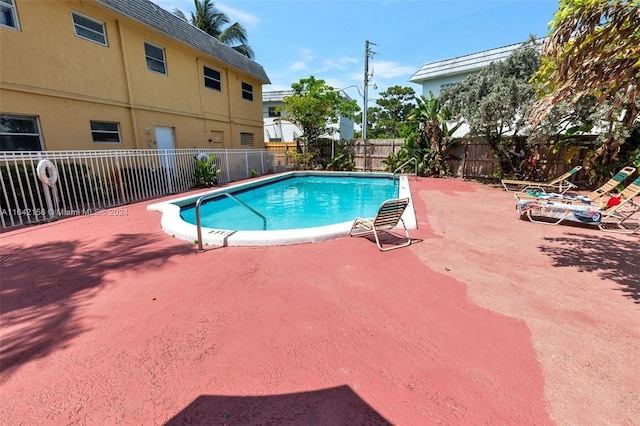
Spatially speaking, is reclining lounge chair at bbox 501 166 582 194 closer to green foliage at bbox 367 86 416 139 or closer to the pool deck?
the pool deck

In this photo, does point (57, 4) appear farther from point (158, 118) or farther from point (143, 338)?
point (143, 338)

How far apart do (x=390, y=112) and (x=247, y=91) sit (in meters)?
28.4

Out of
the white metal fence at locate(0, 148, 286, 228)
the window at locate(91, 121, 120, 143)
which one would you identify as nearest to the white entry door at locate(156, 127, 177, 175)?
the white metal fence at locate(0, 148, 286, 228)

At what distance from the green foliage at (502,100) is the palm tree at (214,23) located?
2110 centimetres

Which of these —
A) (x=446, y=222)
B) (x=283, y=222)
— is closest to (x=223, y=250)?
(x=283, y=222)

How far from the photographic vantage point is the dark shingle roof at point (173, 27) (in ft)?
33.5

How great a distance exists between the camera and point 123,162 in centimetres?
902

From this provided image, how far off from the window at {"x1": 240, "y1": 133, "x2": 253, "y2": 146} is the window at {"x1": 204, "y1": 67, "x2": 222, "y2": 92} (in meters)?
3.28

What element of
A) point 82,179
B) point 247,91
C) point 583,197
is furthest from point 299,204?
point 247,91

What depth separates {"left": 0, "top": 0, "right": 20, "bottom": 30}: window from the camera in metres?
7.92

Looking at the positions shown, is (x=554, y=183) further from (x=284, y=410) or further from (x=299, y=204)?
(x=284, y=410)

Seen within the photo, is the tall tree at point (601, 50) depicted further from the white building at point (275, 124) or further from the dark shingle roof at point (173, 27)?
the white building at point (275, 124)

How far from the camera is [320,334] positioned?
2824 mm

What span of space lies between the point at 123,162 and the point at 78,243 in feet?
15.2
